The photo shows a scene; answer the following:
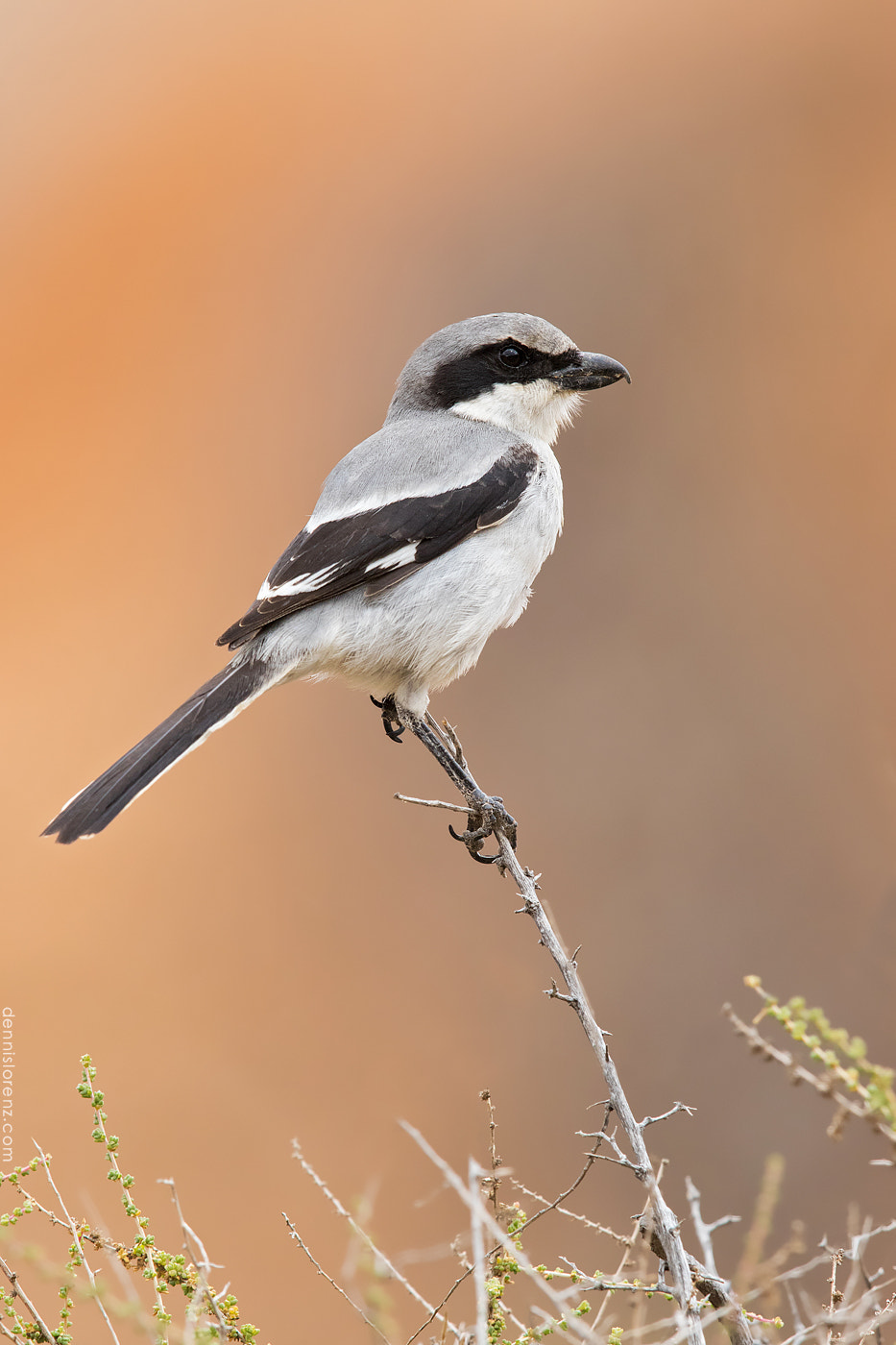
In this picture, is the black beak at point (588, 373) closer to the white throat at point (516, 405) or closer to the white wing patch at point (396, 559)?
the white throat at point (516, 405)

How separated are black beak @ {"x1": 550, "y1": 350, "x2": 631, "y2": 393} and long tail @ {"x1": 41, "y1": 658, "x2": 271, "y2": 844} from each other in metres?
1.13

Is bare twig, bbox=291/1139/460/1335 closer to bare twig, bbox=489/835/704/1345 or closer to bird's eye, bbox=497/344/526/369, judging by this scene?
bare twig, bbox=489/835/704/1345

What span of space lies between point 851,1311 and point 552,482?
202cm

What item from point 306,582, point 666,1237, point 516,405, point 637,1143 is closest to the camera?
point 666,1237

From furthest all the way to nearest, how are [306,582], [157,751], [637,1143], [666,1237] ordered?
1. [306,582]
2. [157,751]
3. [637,1143]
4. [666,1237]

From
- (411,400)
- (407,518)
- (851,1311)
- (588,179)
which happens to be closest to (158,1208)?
(407,518)

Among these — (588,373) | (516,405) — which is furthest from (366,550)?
(588,373)

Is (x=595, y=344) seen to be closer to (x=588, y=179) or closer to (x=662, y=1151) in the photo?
(x=588, y=179)

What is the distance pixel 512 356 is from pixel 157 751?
1.40 meters

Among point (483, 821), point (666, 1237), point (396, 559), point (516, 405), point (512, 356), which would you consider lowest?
point (666, 1237)

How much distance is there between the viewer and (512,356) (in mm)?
2898

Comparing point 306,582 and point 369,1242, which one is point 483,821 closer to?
point 306,582

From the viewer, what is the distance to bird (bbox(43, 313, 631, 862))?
244cm

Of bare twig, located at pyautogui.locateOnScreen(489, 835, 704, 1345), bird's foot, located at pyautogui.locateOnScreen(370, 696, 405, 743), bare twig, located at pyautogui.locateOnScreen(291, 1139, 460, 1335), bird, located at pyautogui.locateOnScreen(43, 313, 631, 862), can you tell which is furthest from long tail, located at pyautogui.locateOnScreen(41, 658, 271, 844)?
bare twig, located at pyautogui.locateOnScreen(291, 1139, 460, 1335)
